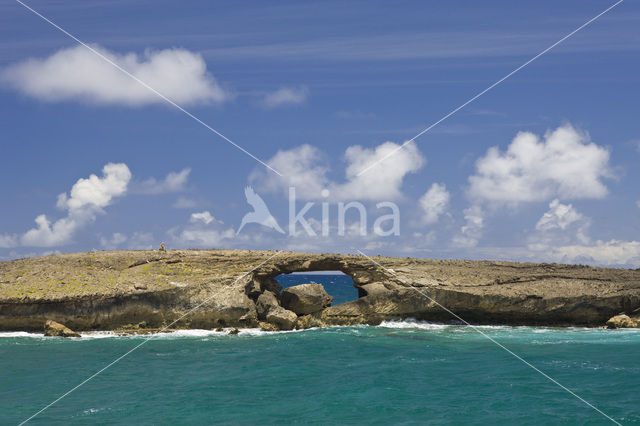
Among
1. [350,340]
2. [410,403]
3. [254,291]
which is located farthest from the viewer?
[254,291]

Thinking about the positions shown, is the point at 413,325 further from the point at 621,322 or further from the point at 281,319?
the point at 621,322

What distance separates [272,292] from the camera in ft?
125

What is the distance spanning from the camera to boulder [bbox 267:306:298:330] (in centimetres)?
3584

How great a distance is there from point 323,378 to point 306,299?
47.4 feet

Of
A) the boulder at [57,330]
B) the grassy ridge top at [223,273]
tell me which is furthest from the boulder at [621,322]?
the boulder at [57,330]

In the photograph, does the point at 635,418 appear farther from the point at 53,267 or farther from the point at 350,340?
the point at 53,267

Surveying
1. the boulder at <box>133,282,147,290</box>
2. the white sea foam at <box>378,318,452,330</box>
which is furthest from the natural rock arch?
the boulder at <box>133,282,147,290</box>

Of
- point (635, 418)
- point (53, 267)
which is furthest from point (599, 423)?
point (53, 267)

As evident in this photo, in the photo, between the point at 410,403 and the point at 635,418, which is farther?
the point at 410,403

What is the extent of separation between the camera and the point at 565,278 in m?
38.5

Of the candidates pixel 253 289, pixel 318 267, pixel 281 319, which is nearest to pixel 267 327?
pixel 281 319

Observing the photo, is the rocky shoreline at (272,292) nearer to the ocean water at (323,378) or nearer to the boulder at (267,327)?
the boulder at (267,327)

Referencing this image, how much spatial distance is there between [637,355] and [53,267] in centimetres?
3509

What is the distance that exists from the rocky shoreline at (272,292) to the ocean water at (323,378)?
1.73 meters
